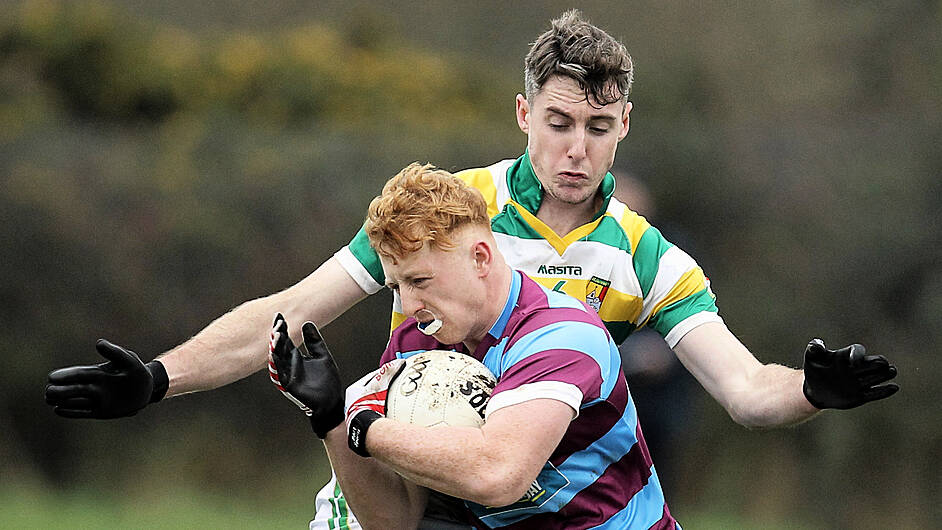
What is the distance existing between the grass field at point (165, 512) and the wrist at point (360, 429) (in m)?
4.66

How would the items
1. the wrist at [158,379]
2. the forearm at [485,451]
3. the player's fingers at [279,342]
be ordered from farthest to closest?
the wrist at [158,379] < the player's fingers at [279,342] < the forearm at [485,451]

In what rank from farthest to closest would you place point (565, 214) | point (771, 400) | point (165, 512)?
point (165, 512), point (565, 214), point (771, 400)

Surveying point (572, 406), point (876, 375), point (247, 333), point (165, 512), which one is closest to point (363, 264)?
point (247, 333)

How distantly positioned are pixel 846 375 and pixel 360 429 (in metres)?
1.22

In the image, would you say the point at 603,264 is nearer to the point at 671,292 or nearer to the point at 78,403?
the point at 671,292

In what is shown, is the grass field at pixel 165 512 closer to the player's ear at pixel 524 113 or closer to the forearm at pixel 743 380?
the forearm at pixel 743 380

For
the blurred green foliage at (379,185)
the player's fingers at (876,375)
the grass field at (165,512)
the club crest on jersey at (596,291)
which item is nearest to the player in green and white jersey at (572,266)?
the club crest on jersey at (596,291)

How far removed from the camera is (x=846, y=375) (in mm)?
3057

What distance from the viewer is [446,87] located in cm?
833

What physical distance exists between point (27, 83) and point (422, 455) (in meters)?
6.52

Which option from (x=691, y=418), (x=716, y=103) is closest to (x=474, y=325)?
(x=691, y=418)

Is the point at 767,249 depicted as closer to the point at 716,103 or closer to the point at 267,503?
the point at 716,103

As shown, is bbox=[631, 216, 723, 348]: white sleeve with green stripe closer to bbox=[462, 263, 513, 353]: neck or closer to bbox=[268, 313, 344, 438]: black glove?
bbox=[462, 263, 513, 353]: neck

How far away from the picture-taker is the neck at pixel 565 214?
3.69 metres
